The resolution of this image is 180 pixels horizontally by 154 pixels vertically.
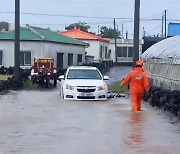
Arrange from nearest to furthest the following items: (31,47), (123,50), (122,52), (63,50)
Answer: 1. (31,47)
2. (63,50)
3. (123,50)
4. (122,52)

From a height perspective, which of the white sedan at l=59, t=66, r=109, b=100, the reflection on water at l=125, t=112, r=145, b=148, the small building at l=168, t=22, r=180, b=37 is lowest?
the reflection on water at l=125, t=112, r=145, b=148

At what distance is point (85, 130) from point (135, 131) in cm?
125

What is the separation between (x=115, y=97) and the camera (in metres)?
28.4

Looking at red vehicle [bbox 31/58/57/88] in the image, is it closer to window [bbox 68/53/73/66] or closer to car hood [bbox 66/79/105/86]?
car hood [bbox 66/79/105/86]

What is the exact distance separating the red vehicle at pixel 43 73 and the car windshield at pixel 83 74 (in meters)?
12.0

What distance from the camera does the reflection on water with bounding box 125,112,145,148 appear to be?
1268 cm

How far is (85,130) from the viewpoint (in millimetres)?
14766

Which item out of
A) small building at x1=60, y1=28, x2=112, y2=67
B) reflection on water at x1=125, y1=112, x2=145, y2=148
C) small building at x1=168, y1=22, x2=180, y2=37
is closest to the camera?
reflection on water at x1=125, y1=112, x2=145, y2=148

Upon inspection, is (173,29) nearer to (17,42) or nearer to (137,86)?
(17,42)

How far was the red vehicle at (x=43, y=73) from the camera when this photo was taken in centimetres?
3909

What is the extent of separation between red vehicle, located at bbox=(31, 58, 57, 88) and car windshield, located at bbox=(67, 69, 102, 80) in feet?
39.3

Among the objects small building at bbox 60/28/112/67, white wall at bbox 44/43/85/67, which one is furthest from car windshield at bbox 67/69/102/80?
small building at bbox 60/28/112/67

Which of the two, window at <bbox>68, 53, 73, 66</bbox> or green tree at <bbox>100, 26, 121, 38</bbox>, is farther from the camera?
green tree at <bbox>100, 26, 121, 38</bbox>

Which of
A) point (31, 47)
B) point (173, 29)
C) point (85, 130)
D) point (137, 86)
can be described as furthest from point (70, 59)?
point (85, 130)
